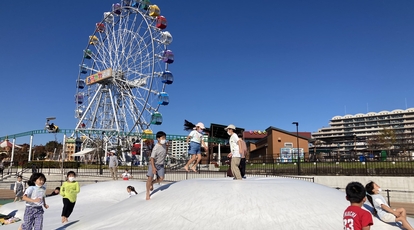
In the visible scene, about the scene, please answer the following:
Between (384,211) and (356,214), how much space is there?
107 inches

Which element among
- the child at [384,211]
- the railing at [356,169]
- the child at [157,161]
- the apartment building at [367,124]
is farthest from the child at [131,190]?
the apartment building at [367,124]

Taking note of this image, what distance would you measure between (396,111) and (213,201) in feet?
465

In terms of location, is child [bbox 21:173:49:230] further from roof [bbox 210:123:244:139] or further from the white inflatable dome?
roof [bbox 210:123:244:139]

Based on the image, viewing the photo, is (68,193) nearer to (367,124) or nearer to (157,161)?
(157,161)

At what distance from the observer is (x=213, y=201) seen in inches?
244

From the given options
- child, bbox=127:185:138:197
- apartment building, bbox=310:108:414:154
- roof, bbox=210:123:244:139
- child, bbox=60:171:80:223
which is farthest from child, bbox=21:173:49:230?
apartment building, bbox=310:108:414:154

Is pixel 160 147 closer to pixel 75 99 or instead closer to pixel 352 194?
pixel 352 194

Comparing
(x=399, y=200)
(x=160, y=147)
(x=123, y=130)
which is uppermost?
(x=123, y=130)

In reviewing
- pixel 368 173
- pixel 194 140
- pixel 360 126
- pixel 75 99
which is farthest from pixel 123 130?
pixel 360 126

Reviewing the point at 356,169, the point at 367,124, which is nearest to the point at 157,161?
the point at 356,169

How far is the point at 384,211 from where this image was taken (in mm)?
5730

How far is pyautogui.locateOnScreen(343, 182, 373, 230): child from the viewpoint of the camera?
350cm

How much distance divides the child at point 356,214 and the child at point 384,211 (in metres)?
2.44

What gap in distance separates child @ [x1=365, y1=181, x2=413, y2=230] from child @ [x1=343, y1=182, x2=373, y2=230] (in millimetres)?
2441
